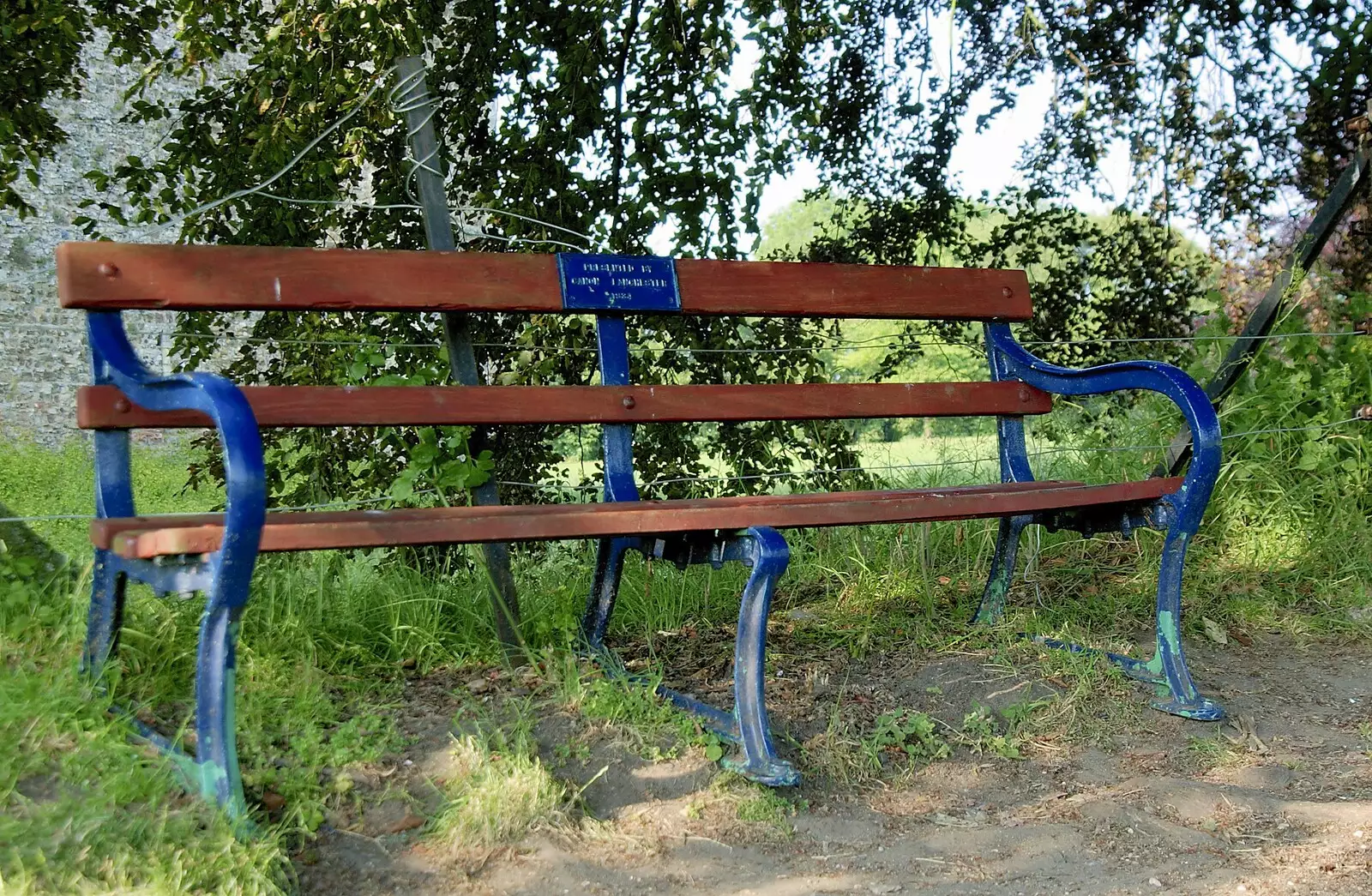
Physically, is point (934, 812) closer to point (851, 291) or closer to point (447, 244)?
point (851, 291)

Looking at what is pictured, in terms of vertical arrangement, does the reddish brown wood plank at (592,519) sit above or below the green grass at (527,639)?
above

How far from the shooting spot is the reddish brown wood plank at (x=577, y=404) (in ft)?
7.73

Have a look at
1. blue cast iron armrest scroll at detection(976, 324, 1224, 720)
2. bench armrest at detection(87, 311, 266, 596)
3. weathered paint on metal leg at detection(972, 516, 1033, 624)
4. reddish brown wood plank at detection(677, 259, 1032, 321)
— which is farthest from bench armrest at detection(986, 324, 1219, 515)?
bench armrest at detection(87, 311, 266, 596)

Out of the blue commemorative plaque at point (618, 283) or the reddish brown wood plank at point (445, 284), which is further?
the blue commemorative plaque at point (618, 283)

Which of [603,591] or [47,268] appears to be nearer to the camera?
[603,591]

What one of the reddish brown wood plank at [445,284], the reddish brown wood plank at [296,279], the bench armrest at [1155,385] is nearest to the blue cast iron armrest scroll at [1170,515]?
the bench armrest at [1155,385]

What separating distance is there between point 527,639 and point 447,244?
3.46 feet

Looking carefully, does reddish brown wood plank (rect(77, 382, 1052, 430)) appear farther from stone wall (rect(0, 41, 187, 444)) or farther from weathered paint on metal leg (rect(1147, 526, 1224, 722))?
stone wall (rect(0, 41, 187, 444))

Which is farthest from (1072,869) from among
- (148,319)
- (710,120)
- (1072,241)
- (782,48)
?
(148,319)

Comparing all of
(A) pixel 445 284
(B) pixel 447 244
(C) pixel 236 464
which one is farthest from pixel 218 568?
(B) pixel 447 244

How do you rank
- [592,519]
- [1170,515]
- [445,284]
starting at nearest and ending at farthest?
[592,519] → [445,284] → [1170,515]

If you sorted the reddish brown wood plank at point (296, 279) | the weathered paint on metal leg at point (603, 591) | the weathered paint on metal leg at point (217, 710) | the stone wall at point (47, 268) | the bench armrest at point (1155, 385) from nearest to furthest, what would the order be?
the weathered paint on metal leg at point (217, 710) → the reddish brown wood plank at point (296, 279) → the bench armrest at point (1155, 385) → the weathered paint on metal leg at point (603, 591) → the stone wall at point (47, 268)

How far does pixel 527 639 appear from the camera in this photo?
3.11m

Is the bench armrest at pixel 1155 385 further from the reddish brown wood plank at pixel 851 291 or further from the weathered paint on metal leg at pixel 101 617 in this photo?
the weathered paint on metal leg at pixel 101 617
